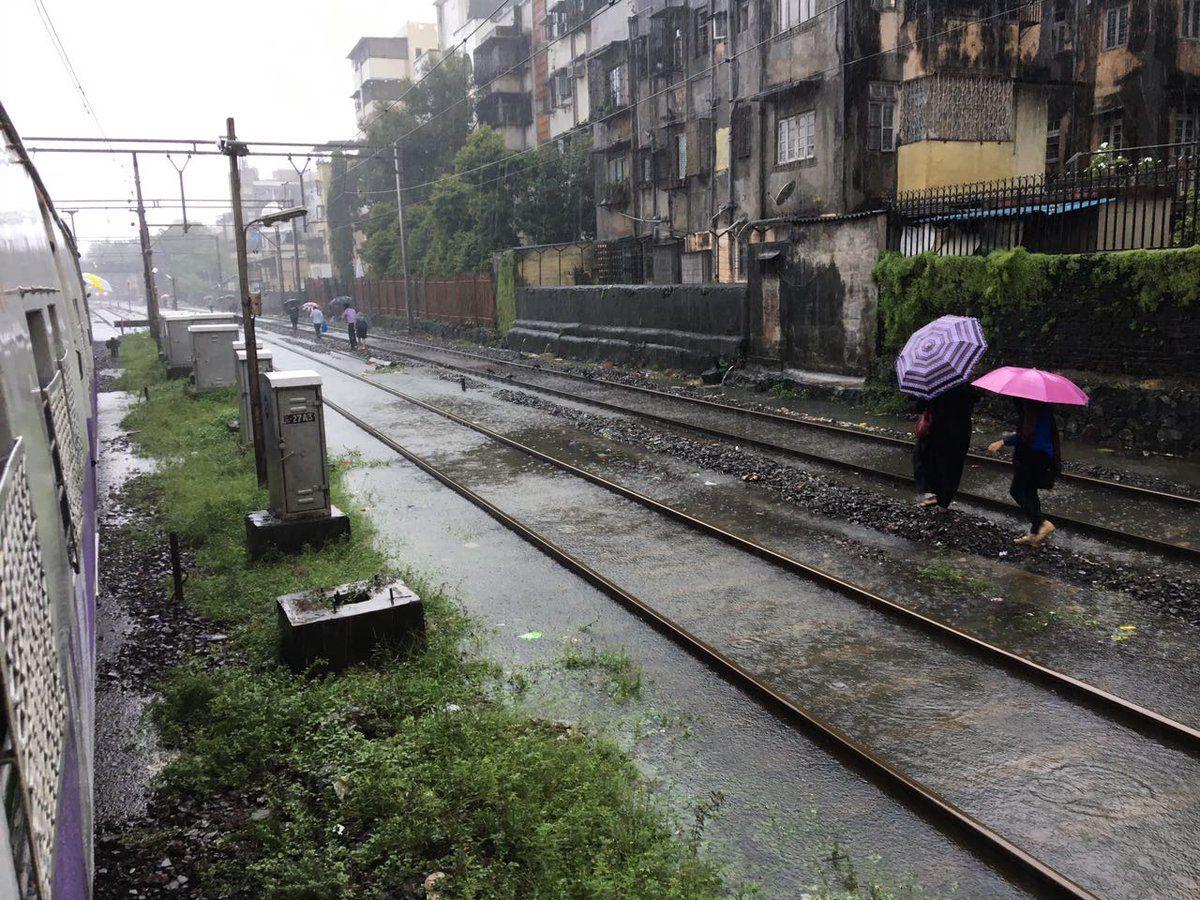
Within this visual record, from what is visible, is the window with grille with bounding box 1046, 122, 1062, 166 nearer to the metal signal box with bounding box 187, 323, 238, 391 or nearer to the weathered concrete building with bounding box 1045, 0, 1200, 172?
the weathered concrete building with bounding box 1045, 0, 1200, 172

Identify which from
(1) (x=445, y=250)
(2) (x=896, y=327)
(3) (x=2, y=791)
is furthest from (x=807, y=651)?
(1) (x=445, y=250)

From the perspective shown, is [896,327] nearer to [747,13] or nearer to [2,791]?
[747,13]

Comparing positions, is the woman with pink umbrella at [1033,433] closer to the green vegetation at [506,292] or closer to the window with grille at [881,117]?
the window with grille at [881,117]

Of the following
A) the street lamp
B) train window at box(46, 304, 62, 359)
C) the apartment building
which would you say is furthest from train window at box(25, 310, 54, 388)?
the apartment building

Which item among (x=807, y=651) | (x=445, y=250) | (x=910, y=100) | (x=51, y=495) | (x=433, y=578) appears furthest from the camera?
(x=445, y=250)

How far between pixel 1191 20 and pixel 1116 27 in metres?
1.93

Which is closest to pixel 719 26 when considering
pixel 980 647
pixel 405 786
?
pixel 980 647

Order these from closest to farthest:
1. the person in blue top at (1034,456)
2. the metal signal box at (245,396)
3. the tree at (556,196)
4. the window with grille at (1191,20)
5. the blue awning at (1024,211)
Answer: the person in blue top at (1034,456), the metal signal box at (245,396), the blue awning at (1024,211), the window with grille at (1191,20), the tree at (556,196)

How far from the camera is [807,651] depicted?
242 inches

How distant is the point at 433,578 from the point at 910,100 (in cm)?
1895

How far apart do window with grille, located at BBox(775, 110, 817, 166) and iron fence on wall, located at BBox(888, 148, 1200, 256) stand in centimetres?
680

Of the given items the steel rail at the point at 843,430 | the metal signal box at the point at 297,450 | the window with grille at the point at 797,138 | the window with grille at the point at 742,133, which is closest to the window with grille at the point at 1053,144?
the window with grille at the point at 797,138

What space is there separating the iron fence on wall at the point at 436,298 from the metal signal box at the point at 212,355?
51.6 feet

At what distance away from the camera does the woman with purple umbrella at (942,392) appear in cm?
828
